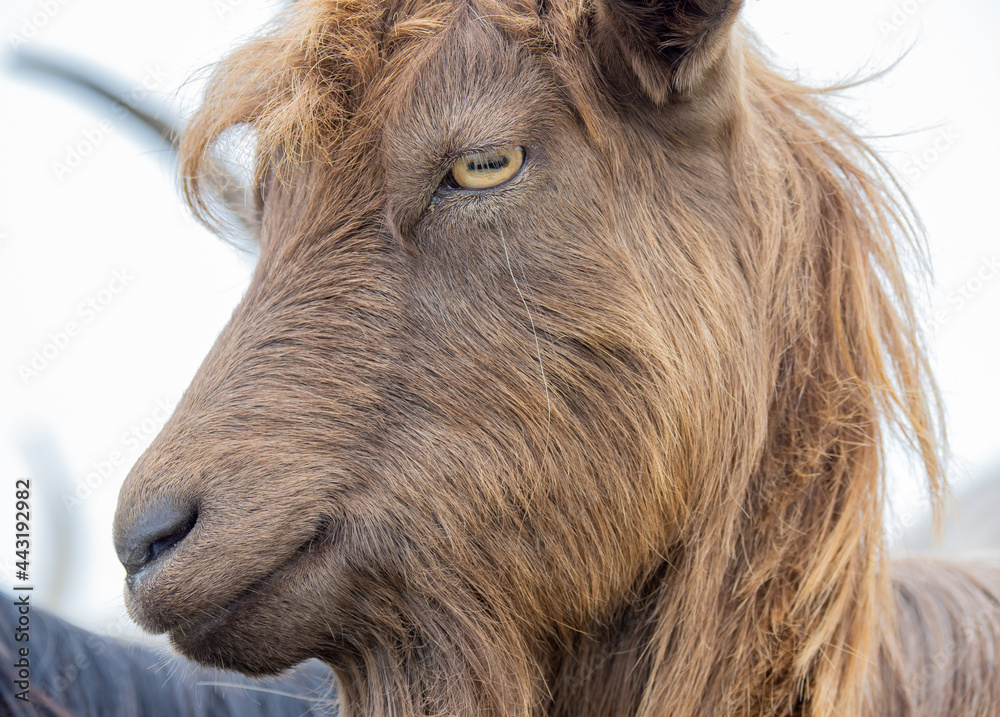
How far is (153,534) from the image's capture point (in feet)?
4.94

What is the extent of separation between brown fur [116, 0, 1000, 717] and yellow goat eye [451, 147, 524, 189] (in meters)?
0.02

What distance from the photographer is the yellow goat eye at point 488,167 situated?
1.64 meters

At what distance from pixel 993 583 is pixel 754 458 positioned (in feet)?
4.29

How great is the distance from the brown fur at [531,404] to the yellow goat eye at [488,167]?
0.07 feet

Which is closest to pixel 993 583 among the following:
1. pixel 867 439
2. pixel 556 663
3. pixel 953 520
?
pixel 953 520

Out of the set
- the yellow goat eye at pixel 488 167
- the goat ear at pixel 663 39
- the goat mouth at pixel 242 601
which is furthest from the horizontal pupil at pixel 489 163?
the goat mouth at pixel 242 601

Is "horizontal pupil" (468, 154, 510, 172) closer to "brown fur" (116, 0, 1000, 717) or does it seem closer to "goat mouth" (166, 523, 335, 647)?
"brown fur" (116, 0, 1000, 717)

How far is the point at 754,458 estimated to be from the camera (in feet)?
6.01

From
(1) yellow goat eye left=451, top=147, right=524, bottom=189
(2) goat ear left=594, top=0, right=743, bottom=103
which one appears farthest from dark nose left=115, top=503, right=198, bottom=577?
(2) goat ear left=594, top=0, right=743, bottom=103

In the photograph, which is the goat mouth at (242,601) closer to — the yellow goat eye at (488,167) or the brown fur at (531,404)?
the brown fur at (531,404)

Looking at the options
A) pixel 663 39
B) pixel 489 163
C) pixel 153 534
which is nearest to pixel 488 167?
pixel 489 163

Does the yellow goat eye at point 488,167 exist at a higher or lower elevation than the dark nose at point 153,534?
higher

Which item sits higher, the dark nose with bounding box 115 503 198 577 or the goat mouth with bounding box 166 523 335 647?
the dark nose with bounding box 115 503 198 577

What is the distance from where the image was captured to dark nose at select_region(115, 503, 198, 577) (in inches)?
58.9
